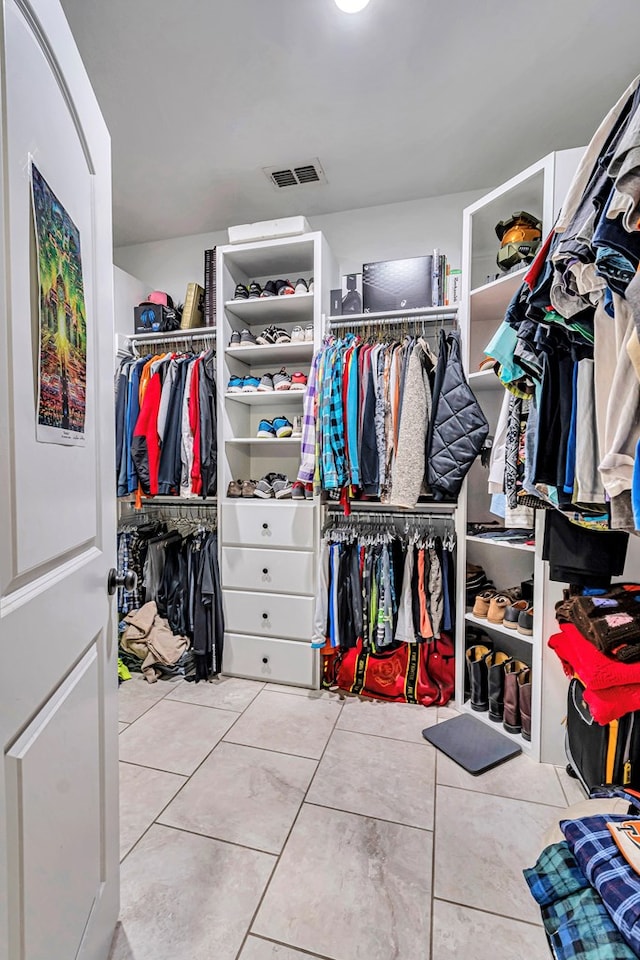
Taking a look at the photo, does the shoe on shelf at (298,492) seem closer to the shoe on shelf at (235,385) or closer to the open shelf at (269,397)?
the open shelf at (269,397)

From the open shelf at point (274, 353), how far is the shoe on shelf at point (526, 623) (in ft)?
5.56

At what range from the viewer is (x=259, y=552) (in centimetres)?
241

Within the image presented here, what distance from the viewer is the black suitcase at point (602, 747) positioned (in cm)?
133

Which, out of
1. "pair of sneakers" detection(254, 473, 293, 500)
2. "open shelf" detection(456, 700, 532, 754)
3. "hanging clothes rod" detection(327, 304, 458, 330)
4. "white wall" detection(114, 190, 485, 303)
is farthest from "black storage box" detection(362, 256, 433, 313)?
"open shelf" detection(456, 700, 532, 754)

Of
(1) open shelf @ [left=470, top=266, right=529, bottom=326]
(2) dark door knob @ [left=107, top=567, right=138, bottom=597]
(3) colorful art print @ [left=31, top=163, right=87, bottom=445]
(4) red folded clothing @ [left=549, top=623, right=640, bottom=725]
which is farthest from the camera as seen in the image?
(1) open shelf @ [left=470, top=266, right=529, bottom=326]

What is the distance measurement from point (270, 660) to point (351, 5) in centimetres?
277

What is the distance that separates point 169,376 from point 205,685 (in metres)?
1.77

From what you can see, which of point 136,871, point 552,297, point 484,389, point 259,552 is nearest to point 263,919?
point 136,871

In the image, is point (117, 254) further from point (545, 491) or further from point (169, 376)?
point (545, 491)

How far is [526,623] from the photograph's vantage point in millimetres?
1858

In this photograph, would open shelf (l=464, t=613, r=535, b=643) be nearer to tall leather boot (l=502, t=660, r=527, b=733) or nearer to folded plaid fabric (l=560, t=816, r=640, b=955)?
tall leather boot (l=502, t=660, r=527, b=733)

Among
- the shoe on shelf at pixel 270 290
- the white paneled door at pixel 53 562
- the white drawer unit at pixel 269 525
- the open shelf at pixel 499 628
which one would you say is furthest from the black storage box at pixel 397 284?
the open shelf at pixel 499 628

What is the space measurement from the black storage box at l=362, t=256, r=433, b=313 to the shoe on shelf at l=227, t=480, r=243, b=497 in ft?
3.92

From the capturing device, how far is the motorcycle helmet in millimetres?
1845
